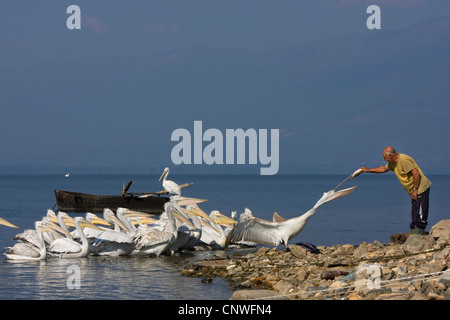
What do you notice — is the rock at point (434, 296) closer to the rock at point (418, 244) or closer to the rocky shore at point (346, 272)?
the rocky shore at point (346, 272)

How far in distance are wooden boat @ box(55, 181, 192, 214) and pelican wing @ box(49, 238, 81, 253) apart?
14441mm

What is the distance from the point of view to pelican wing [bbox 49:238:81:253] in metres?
12.8

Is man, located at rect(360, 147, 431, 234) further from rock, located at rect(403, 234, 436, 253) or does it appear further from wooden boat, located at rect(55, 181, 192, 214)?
wooden boat, located at rect(55, 181, 192, 214)

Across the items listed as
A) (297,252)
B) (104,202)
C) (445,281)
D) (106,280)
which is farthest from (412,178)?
(104,202)

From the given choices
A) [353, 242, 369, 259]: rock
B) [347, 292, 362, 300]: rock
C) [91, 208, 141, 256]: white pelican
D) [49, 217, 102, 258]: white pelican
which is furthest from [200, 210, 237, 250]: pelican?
[347, 292, 362, 300]: rock

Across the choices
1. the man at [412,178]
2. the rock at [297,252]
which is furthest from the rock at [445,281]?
the rock at [297,252]

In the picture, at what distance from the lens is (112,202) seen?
2955cm

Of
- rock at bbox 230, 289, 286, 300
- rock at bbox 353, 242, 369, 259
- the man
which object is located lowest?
rock at bbox 230, 289, 286, 300

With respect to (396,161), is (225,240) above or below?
below

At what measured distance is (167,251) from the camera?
44.0 feet

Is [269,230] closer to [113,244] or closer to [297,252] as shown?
[297,252]
